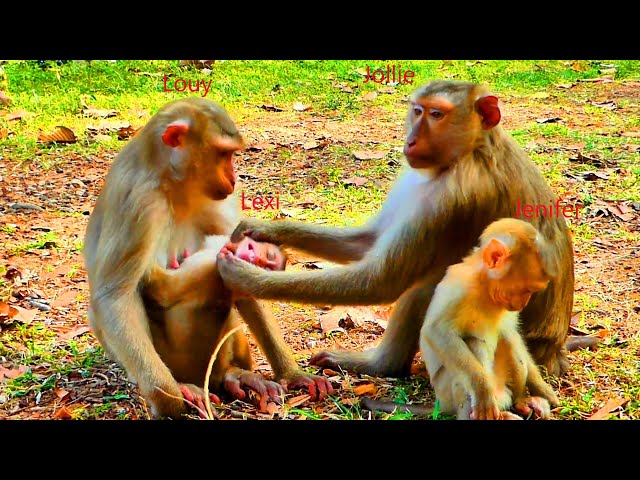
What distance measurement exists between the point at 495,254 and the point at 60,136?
386 centimetres

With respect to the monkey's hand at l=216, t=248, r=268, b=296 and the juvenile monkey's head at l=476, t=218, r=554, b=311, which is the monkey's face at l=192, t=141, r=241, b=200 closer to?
the monkey's hand at l=216, t=248, r=268, b=296

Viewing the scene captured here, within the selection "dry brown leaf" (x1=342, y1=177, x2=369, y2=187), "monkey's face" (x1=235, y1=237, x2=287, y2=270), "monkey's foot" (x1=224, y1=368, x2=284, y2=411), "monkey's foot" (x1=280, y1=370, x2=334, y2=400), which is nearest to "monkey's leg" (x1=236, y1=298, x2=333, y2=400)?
"monkey's foot" (x1=280, y1=370, x2=334, y2=400)

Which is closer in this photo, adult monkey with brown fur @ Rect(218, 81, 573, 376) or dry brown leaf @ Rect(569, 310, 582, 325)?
adult monkey with brown fur @ Rect(218, 81, 573, 376)

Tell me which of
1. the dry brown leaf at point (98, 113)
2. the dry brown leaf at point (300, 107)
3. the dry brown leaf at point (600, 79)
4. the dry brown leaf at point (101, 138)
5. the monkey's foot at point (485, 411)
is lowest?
the monkey's foot at point (485, 411)

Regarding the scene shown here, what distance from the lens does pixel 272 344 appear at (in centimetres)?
514

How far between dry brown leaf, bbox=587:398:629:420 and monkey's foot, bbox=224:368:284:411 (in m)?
1.67

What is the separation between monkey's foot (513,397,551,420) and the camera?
4469 millimetres

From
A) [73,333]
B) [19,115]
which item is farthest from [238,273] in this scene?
[19,115]

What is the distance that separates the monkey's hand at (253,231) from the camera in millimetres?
5148

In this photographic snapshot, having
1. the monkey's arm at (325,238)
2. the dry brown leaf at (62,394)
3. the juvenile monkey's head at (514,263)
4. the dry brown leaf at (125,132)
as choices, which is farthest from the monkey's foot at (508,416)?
the dry brown leaf at (125,132)

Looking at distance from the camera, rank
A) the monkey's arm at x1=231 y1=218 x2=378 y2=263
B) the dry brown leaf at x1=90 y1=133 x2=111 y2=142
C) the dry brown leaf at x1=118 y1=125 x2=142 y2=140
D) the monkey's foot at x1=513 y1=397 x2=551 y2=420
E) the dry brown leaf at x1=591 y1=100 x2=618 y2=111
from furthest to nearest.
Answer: the dry brown leaf at x1=591 y1=100 x2=618 y2=111, the dry brown leaf at x1=90 y1=133 x2=111 y2=142, the dry brown leaf at x1=118 y1=125 x2=142 y2=140, the monkey's arm at x1=231 y1=218 x2=378 y2=263, the monkey's foot at x1=513 y1=397 x2=551 y2=420

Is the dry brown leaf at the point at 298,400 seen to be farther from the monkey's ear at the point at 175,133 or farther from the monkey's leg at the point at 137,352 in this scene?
the monkey's ear at the point at 175,133

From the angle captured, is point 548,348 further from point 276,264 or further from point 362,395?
point 276,264

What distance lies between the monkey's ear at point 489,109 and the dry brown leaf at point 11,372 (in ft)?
9.59
